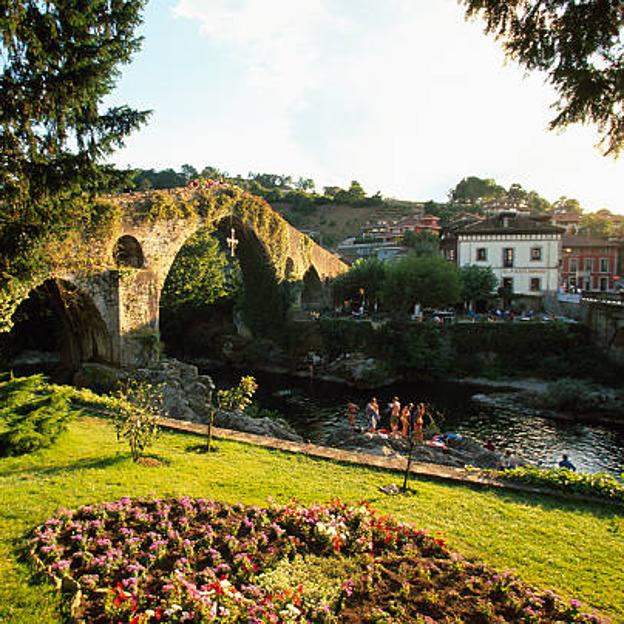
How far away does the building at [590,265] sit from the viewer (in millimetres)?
49469

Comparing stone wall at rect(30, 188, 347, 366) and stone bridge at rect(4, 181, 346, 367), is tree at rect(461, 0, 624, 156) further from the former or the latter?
stone wall at rect(30, 188, 347, 366)

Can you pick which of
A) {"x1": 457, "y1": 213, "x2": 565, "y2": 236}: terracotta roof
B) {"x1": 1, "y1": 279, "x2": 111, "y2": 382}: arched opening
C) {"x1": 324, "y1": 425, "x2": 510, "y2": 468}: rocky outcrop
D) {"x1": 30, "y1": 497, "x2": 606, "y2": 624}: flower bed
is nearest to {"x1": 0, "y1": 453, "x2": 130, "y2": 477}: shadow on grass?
{"x1": 30, "y1": 497, "x2": 606, "y2": 624}: flower bed

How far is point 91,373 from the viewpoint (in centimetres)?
1712

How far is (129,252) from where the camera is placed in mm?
19094

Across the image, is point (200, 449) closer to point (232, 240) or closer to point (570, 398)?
point (232, 240)

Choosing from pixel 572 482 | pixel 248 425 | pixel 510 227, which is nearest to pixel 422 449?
pixel 248 425

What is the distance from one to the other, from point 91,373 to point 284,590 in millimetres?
14525

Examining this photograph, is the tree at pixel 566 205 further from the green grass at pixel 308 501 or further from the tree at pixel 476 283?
the green grass at pixel 308 501

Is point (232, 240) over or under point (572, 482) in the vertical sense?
over

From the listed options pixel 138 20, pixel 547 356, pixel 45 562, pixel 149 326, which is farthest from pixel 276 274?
pixel 45 562

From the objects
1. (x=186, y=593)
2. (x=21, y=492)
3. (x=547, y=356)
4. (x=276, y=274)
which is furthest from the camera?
(x=276, y=274)

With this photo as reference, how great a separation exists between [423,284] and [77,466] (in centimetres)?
2645

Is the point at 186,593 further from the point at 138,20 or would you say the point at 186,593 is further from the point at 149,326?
the point at 149,326

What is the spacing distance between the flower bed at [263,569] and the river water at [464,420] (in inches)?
484
